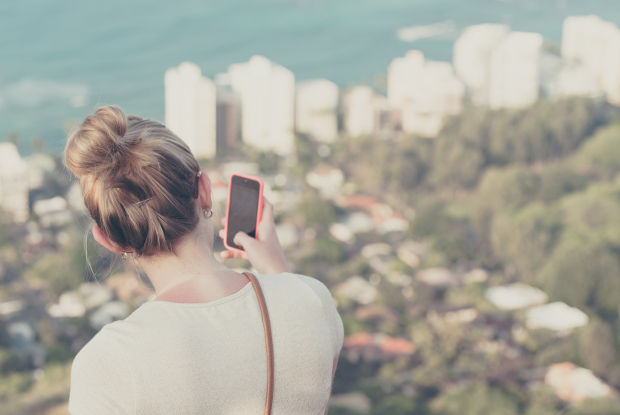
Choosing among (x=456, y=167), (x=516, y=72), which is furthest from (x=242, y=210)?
(x=516, y=72)

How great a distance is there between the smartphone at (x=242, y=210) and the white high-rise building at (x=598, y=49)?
678 inches

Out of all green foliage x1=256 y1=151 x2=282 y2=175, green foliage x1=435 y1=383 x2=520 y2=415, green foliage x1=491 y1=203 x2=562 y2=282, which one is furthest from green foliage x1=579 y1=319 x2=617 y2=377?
green foliage x1=256 y1=151 x2=282 y2=175

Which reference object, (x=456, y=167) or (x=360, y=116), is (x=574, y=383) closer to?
(x=456, y=167)

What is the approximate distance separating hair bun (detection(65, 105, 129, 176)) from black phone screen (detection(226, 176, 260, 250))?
14cm

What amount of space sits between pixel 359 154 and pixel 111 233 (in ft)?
41.4

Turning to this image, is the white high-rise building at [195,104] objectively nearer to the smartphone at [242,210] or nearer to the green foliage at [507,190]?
the green foliage at [507,190]

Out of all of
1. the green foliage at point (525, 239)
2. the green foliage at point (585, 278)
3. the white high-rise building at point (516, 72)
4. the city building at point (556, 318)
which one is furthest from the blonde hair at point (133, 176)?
the white high-rise building at point (516, 72)

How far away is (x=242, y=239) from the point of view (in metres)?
0.61

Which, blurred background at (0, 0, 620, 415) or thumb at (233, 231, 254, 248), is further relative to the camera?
blurred background at (0, 0, 620, 415)

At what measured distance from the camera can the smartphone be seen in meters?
0.62

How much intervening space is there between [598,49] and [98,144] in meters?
19.7

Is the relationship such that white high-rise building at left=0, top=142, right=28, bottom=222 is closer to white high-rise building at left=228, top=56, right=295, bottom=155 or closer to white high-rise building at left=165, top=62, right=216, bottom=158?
white high-rise building at left=165, top=62, right=216, bottom=158

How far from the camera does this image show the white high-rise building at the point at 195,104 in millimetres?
14375

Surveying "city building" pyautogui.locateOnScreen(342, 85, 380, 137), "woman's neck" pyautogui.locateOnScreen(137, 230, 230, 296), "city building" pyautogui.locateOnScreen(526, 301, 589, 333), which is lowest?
"city building" pyautogui.locateOnScreen(526, 301, 589, 333)
